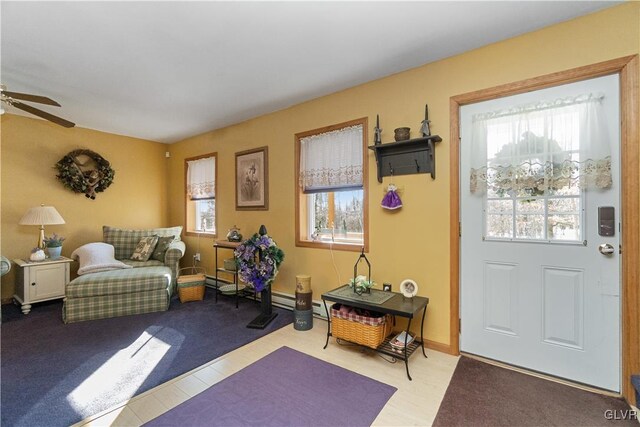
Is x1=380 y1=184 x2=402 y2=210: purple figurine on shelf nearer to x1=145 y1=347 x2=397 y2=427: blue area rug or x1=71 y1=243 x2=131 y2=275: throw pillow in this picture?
x1=145 y1=347 x2=397 y2=427: blue area rug

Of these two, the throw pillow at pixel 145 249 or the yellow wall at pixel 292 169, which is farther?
the throw pillow at pixel 145 249

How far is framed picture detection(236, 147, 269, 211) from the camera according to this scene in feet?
12.2

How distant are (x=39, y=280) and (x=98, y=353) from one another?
6.31 feet

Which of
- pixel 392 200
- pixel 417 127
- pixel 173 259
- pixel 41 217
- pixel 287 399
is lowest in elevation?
pixel 287 399

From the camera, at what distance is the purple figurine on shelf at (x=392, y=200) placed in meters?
2.55

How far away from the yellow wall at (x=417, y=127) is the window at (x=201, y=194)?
0.95m

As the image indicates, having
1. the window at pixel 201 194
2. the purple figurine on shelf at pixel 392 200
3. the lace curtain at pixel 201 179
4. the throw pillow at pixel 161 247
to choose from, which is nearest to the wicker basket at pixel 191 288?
the throw pillow at pixel 161 247

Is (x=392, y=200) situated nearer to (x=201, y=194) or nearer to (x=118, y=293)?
(x=118, y=293)

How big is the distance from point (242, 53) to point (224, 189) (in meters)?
2.34

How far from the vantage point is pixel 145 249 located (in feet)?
13.3

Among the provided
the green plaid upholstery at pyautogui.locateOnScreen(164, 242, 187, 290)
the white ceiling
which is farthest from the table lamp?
the white ceiling

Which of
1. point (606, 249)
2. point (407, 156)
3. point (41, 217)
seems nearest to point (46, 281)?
point (41, 217)

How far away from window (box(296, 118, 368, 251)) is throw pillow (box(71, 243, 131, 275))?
237 centimetres

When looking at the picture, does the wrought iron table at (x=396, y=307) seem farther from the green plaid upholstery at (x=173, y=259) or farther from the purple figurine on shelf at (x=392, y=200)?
the green plaid upholstery at (x=173, y=259)
